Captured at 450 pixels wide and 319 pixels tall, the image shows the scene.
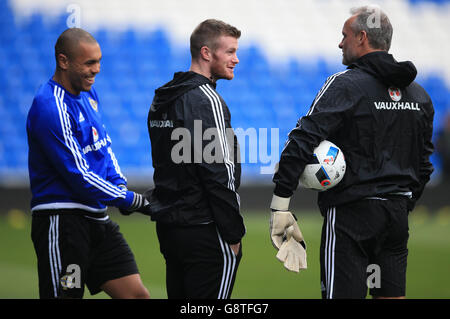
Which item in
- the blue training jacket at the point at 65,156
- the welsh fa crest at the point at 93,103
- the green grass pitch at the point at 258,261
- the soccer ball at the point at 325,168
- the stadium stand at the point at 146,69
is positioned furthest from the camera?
the stadium stand at the point at 146,69

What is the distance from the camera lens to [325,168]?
333cm

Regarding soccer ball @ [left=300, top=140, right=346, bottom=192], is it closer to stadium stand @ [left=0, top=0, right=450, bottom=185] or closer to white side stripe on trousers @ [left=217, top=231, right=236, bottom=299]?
white side stripe on trousers @ [left=217, top=231, right=236, bottom=299]

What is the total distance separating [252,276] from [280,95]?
698cm

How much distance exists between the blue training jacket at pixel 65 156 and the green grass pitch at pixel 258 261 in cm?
247

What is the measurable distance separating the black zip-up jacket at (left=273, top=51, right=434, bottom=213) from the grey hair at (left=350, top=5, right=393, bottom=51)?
3.2 inches

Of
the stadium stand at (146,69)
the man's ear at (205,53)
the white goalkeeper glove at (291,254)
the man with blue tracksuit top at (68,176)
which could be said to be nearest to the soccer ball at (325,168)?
the white goalkeeper glove at (291,254)

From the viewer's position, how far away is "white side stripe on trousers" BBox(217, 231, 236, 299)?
3416mm

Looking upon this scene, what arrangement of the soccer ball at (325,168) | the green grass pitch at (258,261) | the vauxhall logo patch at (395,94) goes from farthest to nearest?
the green grass pitch at (258,261), the vauxhall logo patch at (395,94), the soccer ball at (325,168)

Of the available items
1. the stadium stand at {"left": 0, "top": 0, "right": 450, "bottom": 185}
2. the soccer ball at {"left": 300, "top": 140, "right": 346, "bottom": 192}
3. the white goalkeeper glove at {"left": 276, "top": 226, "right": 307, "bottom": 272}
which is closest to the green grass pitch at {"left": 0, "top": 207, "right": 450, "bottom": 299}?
the stadium stand at {"left": 0, "top": 0, "right": 450, "bottom": 185}

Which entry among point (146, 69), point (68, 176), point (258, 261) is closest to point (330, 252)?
point (68, 176)

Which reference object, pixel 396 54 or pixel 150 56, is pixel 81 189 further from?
pixel 396 54

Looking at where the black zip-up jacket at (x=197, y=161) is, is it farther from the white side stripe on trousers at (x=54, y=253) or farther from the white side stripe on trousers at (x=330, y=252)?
the white side stripe on trousers at (x=54, y=253)

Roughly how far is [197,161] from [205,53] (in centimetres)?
69

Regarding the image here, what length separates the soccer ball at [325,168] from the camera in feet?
11.0
